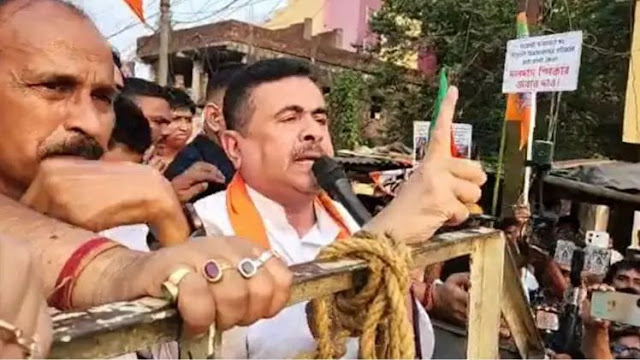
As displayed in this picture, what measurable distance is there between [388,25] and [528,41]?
25.4 feet

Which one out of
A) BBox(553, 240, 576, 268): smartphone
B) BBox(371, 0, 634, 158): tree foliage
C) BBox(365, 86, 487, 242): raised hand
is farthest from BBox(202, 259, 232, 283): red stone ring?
BBox(371, 0, 634, 158): tree foliage

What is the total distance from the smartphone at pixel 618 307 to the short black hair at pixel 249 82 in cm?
108

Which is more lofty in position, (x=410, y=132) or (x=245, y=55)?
(x=245, y=55)

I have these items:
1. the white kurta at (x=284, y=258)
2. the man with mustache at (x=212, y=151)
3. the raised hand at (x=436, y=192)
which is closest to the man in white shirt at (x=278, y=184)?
the white kurta at (x=284, y=258)

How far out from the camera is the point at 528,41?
5.30 metres

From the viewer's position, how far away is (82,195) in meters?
0.85

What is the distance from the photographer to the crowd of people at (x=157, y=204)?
0.69 metres

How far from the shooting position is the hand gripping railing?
646 millimetres

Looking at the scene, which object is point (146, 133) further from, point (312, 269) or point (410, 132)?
point (410, 132)

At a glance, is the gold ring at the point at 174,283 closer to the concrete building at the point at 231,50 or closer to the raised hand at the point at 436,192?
the raised hand at the point at 436,192

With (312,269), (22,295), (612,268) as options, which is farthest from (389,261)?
(612,268)

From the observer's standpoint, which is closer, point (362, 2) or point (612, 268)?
point (612, 268)

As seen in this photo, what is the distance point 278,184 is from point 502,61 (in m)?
10.1

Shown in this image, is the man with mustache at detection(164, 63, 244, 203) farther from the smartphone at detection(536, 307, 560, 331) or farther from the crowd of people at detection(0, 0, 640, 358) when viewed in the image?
the smartphone at detection(536, 307, 560, 331)
